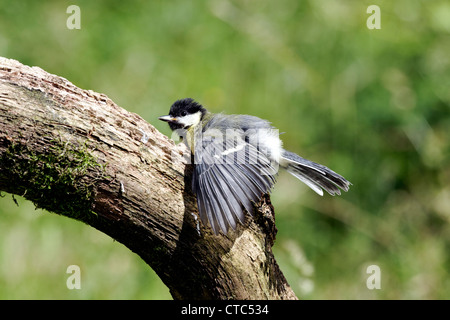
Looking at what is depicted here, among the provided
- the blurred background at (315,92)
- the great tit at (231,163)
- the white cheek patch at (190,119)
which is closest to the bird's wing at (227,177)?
the great tit at (231,163)

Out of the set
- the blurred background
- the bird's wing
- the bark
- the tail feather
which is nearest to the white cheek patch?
the bird's wing

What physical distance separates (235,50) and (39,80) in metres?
2.66

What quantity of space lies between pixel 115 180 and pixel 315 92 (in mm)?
2650

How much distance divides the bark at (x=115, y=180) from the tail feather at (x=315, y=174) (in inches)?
23.2

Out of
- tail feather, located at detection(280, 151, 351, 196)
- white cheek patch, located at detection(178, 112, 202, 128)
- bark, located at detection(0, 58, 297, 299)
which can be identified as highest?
white cheek patch, located at detection(178, 112, 202, 128)

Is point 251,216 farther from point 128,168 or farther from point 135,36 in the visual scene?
point 135,36

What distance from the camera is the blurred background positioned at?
3713 mm

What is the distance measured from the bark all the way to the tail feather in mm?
590

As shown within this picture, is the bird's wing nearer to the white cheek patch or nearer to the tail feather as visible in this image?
the tail feather

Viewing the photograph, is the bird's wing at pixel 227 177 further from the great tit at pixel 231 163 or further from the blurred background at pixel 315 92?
the blurred background at pixel 315 92

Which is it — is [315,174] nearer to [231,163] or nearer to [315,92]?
[231,163]

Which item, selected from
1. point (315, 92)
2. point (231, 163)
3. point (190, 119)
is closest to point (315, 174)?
point (231, 163)

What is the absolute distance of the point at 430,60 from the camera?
4078 millimetres
